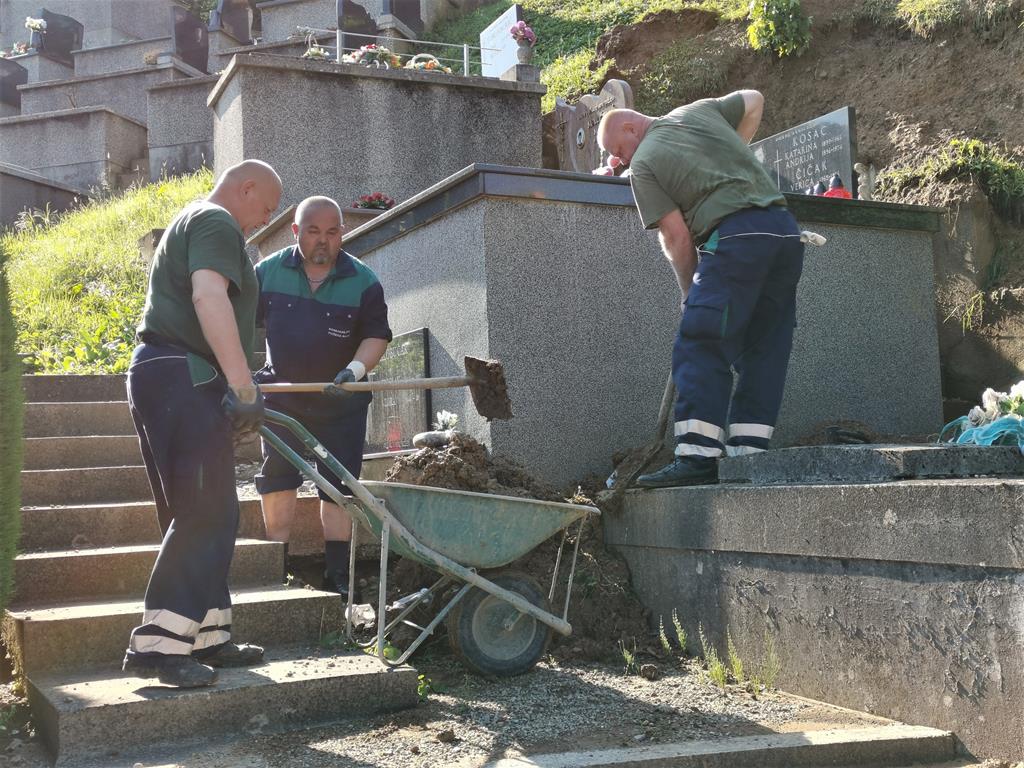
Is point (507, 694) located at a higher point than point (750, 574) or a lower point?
lower

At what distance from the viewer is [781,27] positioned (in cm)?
1324

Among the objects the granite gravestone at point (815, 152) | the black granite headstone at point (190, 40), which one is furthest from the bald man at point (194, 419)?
the black granite headstone at point (190, 40)

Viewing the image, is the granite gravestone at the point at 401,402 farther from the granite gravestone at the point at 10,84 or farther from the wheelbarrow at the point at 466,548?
the granite gravestone at the point at 10,84

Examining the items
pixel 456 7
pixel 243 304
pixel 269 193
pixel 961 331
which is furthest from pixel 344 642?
pixel 456 7

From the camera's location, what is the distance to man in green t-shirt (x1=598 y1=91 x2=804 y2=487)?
410cm

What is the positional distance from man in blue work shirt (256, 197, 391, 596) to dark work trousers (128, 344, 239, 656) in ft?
3.27

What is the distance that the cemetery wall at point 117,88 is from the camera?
73.5 ft

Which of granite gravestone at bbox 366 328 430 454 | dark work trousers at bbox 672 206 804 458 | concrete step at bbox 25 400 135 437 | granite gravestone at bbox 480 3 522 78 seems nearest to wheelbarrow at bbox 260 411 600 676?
dark work trousers at bbox 672 206 804 458

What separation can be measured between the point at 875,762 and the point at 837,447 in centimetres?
112

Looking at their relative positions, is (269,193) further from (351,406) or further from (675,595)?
(675,595)

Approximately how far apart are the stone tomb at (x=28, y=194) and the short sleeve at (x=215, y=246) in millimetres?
15953

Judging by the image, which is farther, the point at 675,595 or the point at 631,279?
the point at 631,279

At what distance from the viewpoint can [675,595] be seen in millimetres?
4316

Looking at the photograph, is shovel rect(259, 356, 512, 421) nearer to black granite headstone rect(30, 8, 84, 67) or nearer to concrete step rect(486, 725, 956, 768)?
concrete step rect(486, 725, 956, 768)
